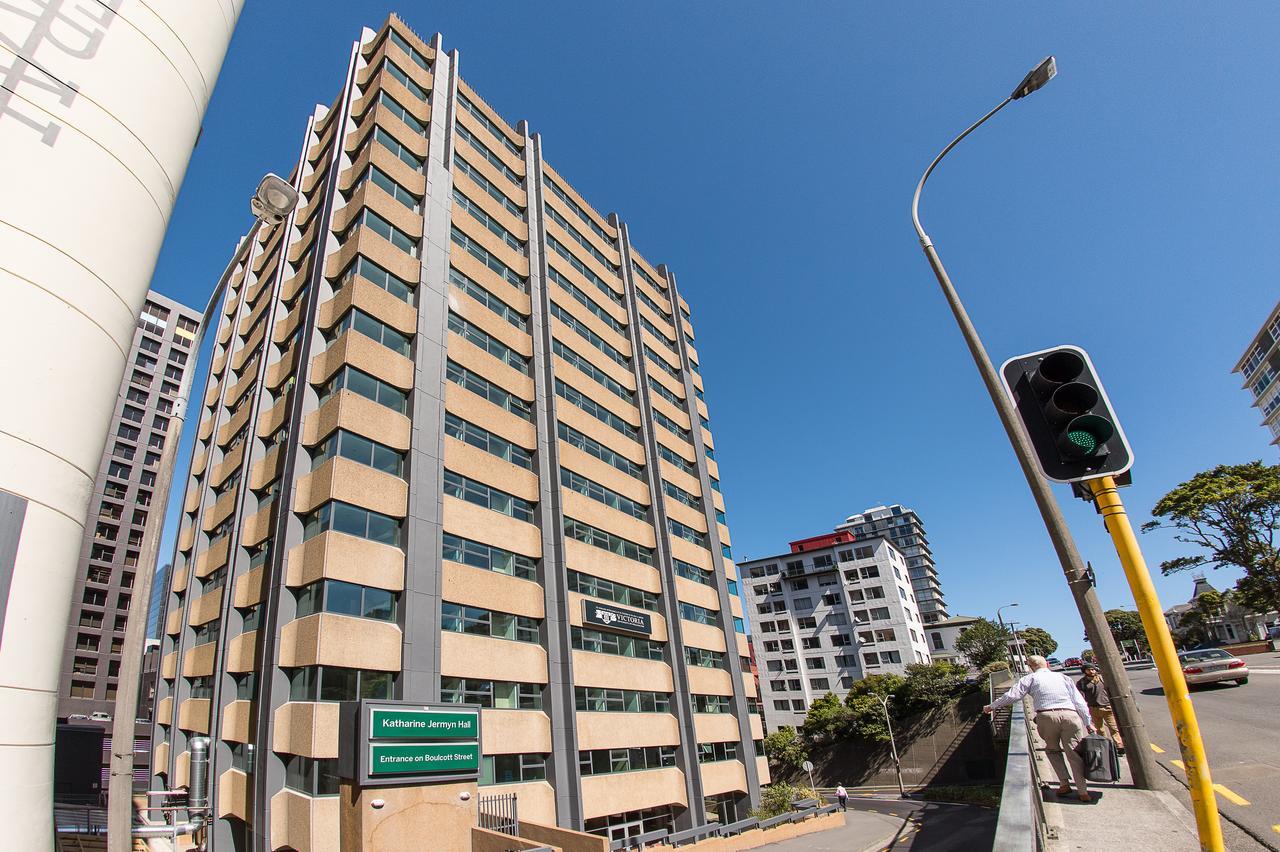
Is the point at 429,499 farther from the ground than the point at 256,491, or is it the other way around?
the point at 256,491

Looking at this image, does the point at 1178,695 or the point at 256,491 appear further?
the point at 256,491

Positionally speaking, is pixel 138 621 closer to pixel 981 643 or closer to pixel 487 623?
pixel 487 623

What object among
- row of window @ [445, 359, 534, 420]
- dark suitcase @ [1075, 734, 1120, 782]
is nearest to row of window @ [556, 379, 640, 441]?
row of window @ [445, 359, 534, 420]

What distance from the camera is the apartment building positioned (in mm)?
71438

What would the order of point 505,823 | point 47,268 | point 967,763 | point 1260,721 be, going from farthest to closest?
point 967,763, point 505,823, point 1260,721, point 47,268

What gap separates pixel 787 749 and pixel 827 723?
4452mm

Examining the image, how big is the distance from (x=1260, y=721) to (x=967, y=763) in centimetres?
4241

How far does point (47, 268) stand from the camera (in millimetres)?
5742

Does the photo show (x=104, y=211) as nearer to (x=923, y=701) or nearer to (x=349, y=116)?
(x=349, y=116)

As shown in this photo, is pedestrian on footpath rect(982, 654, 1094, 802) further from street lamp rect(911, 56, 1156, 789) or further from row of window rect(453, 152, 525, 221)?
row of window rect(453, 152, 525, 221)

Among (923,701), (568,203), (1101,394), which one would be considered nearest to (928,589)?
(923,701)

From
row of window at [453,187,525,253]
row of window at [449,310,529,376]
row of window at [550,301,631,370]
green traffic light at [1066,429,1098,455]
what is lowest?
green traffic light at [1066,429,1098,455]

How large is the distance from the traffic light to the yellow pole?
5.5 inches

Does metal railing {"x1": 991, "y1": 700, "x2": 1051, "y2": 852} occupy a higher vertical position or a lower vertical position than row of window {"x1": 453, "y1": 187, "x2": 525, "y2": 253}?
lower
